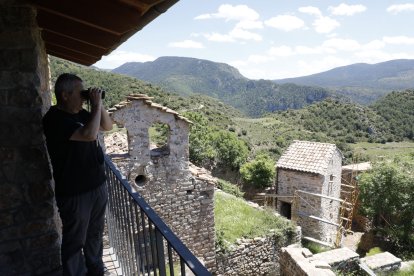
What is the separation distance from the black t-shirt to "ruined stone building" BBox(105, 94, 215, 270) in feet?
22.3

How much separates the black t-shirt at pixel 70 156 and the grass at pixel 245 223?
9.35 meters

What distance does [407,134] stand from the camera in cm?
5388

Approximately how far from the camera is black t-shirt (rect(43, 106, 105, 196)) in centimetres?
252

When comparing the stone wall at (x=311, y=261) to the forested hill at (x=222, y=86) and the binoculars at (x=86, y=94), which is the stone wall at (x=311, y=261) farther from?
the forested hill at (x=222, y=86)

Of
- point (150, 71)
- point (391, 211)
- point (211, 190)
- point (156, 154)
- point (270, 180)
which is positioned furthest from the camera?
point (150, 71)

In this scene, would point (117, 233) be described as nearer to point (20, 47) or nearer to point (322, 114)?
point (20, 47)

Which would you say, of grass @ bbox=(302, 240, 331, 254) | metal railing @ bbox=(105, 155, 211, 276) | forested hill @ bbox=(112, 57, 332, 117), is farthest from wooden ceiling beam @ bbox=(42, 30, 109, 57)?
forested hill @ bbox=(112, 57, 332, 117)

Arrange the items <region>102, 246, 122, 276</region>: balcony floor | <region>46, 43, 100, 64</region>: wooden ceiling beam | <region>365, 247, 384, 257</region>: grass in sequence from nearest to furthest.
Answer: <region>102, 246, 122, 276</region>: balcony floor → <region>46, 43, 100, 64</region>: wooden ceiling beam → <region>365, 247, 384, 257</region>: grass

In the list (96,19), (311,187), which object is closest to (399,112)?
(311,187)

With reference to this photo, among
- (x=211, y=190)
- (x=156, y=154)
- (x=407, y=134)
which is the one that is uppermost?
(x=156, y=154)

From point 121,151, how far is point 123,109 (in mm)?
1407

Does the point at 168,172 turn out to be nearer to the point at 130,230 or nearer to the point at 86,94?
the point at 130,230

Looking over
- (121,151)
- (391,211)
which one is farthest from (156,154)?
(391,211)

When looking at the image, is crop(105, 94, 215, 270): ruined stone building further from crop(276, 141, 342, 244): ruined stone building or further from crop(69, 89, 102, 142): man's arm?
crop(69, 89, 102, 142): man's arm
